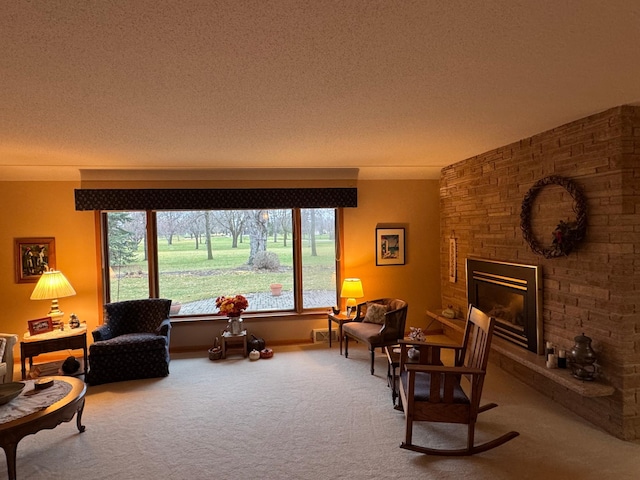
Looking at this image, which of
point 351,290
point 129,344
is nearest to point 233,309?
point 129,344

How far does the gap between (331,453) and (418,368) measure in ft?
3.03

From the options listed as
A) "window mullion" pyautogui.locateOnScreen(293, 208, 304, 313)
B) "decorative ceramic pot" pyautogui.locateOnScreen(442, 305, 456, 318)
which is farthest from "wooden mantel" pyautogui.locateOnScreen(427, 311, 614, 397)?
"window mullion" pyautogui.locateOnScreen(293, 208, 304, 313)

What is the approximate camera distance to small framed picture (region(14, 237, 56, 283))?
4.91 m

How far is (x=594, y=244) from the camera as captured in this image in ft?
9.84

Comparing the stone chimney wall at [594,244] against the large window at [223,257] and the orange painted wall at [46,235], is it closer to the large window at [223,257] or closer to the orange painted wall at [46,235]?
the large window at [223,257]

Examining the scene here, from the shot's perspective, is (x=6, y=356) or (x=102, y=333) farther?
(x=102, y=333)

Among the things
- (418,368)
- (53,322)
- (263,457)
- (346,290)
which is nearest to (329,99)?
(418,368)

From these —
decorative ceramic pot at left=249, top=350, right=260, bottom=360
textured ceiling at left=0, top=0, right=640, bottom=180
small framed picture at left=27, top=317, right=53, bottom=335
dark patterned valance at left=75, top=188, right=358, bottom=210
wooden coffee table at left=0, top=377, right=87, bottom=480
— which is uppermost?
textured ceiling at left=0, top=0, right=640, bottom=180

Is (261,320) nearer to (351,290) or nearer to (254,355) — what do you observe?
(254,355)

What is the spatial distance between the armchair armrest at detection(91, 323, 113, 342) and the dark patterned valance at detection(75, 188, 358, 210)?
5.29 feet

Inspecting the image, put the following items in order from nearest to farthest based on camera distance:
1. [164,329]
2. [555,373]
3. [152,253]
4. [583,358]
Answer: [583,358] → [555,373] → [164,329] → [152,253]

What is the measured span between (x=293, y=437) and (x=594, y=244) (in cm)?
293

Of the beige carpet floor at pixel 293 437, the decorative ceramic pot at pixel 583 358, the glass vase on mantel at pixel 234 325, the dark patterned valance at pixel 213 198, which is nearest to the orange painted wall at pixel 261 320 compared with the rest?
the dark patterned valance at pixel 213 198

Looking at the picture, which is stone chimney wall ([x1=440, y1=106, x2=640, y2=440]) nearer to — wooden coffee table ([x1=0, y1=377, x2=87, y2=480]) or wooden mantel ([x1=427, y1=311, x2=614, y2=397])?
wooden mantel ([x1=427, y1=311, x2=614, y2=397])
